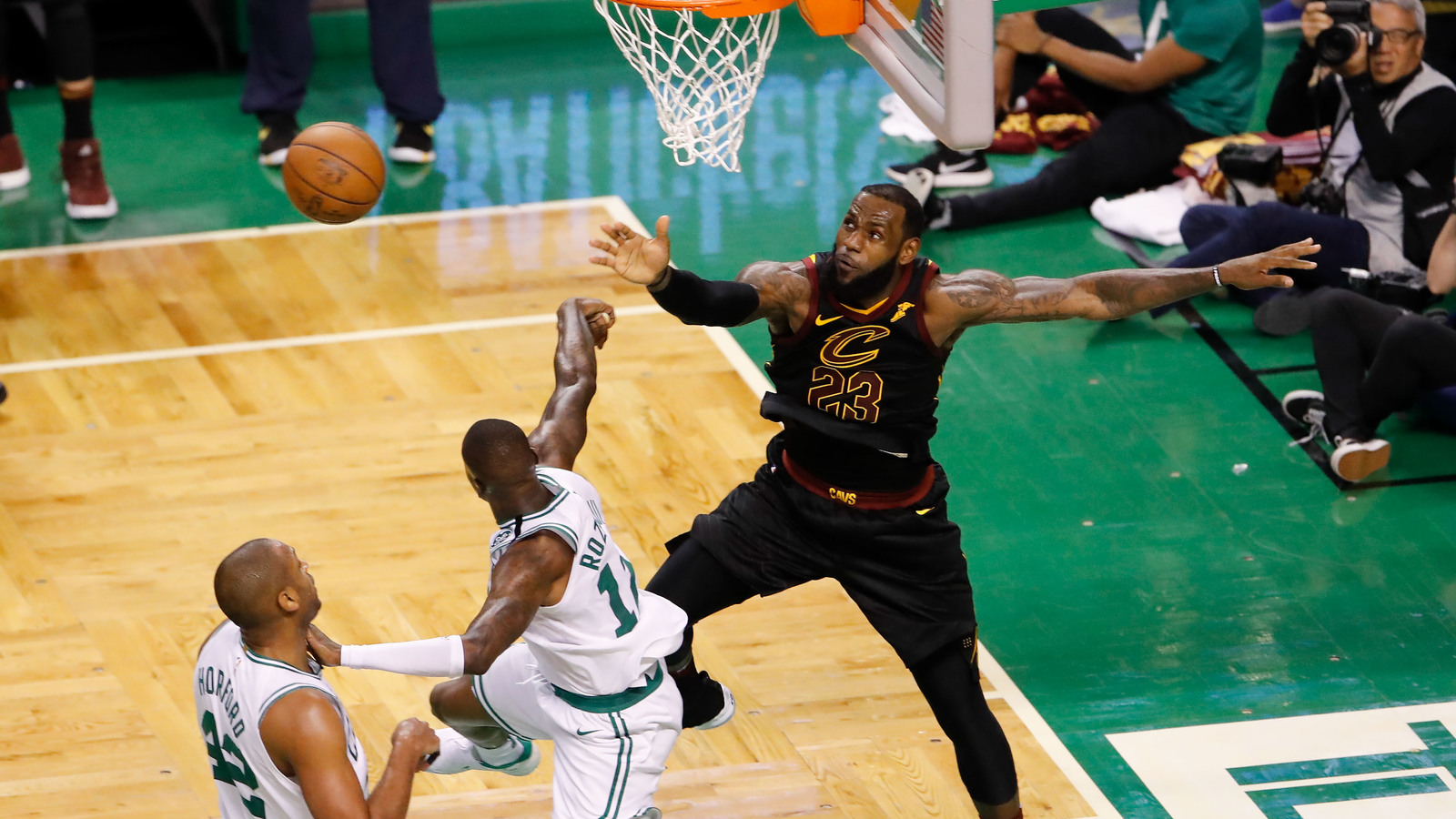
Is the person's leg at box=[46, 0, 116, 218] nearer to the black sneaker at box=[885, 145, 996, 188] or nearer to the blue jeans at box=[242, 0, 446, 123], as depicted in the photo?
the blue jeans at box=[242, 0, 446, 123]

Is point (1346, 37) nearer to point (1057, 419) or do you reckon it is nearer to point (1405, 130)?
point (1405, 130)

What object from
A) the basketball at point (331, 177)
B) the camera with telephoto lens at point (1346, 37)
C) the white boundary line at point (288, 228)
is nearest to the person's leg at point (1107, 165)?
the camera with telephoto lens at point (1346, 37)

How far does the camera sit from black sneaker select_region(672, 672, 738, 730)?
495 cm

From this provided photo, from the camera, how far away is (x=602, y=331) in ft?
16.6

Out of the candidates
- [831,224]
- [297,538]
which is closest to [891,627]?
[297,538]

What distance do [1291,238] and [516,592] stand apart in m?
4.83

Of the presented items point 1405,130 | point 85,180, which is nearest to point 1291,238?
point 1405,130

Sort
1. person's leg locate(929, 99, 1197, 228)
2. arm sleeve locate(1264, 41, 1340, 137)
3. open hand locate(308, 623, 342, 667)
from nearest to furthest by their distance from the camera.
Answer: open hand locate(308, 623, 342, 667)
arm sleeve locate(1264, 41, 1340, 137)
person's leg locate(929, 99, 1197, 228)

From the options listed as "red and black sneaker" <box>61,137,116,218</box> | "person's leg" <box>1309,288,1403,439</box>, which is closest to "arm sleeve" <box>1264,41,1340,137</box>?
"person's leg" <box>1309,288,1403,439</box>

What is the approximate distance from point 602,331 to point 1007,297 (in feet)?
3.74

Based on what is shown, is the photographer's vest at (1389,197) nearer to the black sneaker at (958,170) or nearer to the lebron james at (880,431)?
the black sneaker at (958,170)

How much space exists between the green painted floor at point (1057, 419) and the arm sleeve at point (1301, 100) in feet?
3.07

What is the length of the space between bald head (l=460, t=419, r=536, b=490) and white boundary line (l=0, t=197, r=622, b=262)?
15.8 feet

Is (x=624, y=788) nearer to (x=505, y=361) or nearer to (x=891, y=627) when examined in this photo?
A: (x=891, y=627)
